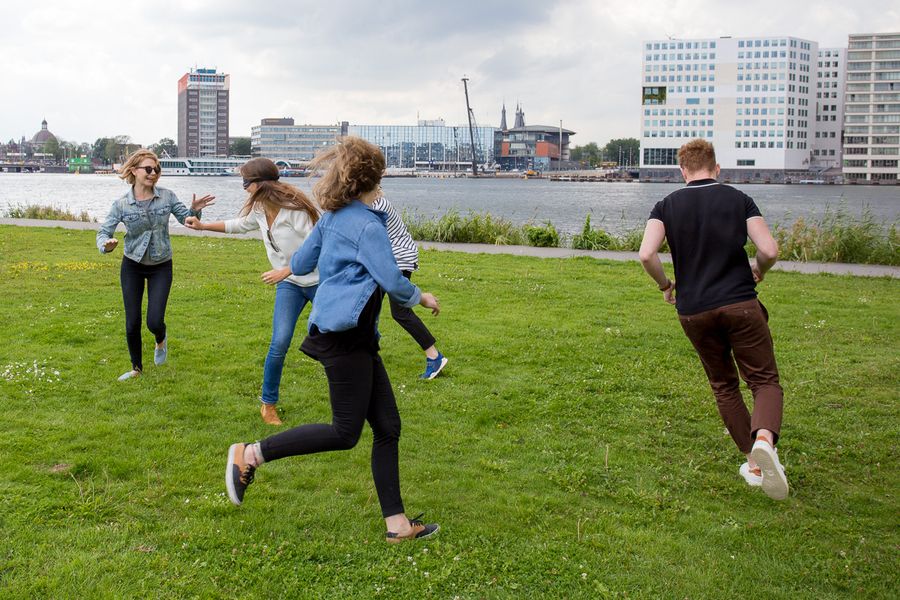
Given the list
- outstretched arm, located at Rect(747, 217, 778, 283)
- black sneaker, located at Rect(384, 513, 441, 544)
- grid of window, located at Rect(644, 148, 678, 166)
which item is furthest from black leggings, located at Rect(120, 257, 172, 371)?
grid of window, located at Rect(644, 148, 678, 166)

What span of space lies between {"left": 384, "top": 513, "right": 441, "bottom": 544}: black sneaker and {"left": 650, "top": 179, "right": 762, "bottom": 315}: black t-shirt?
1995 millimetres

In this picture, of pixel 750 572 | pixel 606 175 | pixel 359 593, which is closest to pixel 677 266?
pixel 750 572

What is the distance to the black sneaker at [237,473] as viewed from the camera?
4.60 m

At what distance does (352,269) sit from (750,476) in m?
2.99

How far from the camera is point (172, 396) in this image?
7191mm

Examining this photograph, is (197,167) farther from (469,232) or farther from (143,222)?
(143,222)

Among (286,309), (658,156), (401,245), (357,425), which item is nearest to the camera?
(357,425)

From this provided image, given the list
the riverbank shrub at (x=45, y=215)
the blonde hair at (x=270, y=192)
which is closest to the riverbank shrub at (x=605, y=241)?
the blonde hair at (x=270, y=192)

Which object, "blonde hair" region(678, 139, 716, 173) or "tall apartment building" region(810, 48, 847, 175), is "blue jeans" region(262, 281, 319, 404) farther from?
"tall apartment building" region(810, 48, 847, 175)

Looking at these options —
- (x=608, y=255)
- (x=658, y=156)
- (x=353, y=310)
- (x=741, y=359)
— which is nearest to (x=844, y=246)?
(x=608, y=255)

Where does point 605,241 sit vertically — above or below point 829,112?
below

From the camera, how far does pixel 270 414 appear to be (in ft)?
21.7

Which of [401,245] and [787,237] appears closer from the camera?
[401,245]

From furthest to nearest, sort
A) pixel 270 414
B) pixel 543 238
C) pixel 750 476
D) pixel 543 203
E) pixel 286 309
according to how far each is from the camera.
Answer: pixel 543 203 < pixel 543 238 < pixel 270 414 < pixel 286 309 < pixel 750 476
